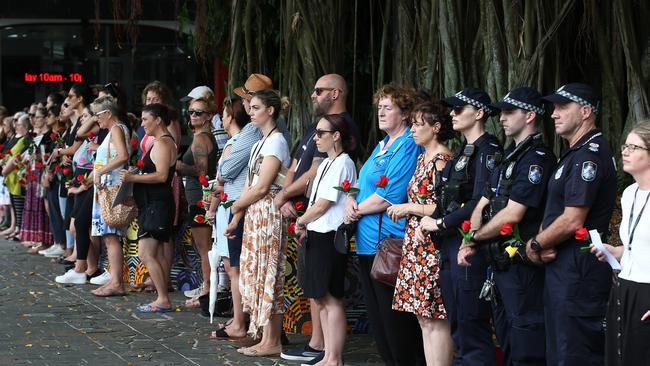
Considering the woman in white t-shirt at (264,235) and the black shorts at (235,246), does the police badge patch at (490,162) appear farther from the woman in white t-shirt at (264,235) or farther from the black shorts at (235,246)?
the black shorts at (235,246)

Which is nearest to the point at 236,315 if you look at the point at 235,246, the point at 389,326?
the point at 235,246

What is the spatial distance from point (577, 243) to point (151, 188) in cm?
533

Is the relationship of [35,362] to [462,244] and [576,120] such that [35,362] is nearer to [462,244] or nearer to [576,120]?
[462,244]

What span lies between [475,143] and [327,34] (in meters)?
4.60

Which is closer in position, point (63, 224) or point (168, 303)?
point (168, 303)

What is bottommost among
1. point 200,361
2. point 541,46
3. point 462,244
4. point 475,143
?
point 200,361

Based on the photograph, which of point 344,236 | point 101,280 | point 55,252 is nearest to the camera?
point 344,236

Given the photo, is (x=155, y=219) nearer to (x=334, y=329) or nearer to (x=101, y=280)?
(x=101, y=280)

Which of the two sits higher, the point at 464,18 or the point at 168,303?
the point at 464,18

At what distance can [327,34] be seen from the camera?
10812mm

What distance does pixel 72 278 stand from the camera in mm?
11969

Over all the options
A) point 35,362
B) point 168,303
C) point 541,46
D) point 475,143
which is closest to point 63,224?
point 168,303

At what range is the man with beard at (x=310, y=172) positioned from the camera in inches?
312

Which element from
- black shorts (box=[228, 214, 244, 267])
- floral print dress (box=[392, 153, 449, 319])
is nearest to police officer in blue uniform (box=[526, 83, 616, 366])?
floral print dress (box=[392, 153, 449, 319])
